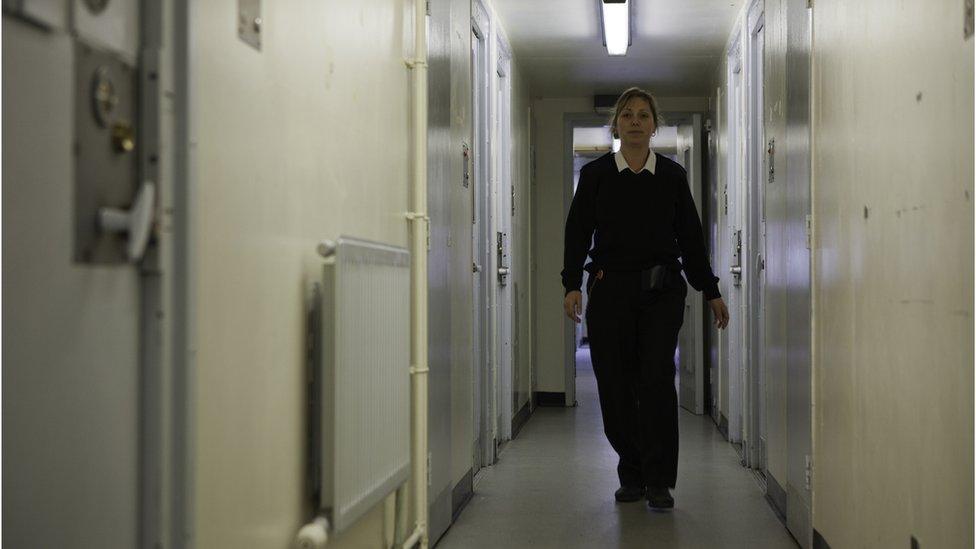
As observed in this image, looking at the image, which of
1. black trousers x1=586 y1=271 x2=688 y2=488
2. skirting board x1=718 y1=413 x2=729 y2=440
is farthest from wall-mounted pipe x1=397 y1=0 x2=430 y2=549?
skirting board x1=718 y1=413 x2=729 y2=440

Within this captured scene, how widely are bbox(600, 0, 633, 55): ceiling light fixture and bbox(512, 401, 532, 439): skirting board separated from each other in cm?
201

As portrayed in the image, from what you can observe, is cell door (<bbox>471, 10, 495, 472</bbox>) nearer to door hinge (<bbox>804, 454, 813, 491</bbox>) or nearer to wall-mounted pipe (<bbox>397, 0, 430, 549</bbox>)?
wall-mounted pipe (<bbox>397, 0, 430, 549</bbox>)

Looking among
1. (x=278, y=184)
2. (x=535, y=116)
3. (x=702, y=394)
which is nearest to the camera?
(x=278, y=184)

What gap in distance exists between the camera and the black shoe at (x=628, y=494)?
11.9 feet

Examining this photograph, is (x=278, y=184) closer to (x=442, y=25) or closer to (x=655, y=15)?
(x=442, y=25)

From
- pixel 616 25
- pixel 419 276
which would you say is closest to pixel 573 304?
pixel 419 276

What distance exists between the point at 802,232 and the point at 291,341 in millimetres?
1606

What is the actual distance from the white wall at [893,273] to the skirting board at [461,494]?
1200 mm

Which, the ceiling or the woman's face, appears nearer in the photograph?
the woman's face

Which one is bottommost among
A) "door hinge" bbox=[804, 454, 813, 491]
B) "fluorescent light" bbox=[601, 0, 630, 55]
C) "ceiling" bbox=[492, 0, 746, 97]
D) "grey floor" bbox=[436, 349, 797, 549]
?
"grey floor" bbox=[436, 349, 797, 549]

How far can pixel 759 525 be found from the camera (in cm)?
331

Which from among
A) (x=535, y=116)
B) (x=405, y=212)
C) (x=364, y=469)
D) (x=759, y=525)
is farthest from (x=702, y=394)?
(x=364, y=469)

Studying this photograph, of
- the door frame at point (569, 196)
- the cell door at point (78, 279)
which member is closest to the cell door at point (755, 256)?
the door frame at point (569, 196)

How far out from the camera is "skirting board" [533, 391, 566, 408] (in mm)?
6754
